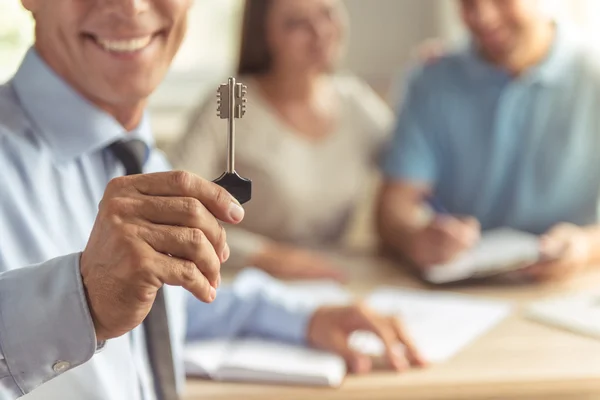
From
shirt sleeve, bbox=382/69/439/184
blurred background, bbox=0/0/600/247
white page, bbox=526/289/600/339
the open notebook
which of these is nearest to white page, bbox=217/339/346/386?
the open notebook

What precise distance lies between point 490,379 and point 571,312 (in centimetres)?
26

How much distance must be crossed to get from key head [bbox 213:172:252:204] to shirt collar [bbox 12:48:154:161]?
226mm

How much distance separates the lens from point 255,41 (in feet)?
5.32

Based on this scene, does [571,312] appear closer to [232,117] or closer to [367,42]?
[232,117]

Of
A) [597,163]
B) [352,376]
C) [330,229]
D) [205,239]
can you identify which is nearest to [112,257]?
→ [205,239]

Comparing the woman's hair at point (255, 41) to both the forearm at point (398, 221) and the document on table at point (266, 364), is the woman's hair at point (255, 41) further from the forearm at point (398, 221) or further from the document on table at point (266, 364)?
the document on table at point (266, 364)

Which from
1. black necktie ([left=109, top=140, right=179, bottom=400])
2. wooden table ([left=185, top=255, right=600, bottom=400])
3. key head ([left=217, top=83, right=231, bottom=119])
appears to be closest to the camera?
key head ([left=217, top=83, right=231, bottom=119])

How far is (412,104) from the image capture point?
1.64 m

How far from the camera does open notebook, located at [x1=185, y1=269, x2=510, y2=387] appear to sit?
36.3 inches

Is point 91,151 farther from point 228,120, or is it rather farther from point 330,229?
point 330,229

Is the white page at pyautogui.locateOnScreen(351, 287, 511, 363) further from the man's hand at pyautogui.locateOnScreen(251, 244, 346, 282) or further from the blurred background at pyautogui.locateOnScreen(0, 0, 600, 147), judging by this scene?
A: the blurred background at pyautogui.locateOnScreen(0, 0, 600, 147)

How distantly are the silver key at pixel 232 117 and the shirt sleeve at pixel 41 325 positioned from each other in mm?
116

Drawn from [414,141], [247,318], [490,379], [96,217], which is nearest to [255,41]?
[414,141]

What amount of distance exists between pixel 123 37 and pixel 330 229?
1.10m
